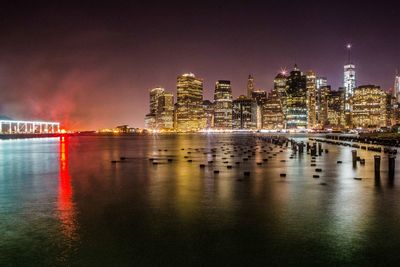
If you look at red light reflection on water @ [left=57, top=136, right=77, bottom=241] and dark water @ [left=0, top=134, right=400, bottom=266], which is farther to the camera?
red light reflection on water @ [left=57, top=136, right=77, bottom=241]

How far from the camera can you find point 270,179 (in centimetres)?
2320

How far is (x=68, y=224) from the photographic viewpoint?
1207cm

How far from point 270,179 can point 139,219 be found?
11.8 meters

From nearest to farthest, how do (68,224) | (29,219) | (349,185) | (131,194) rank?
(68,224) < (29,219) < (131,194) < (349,185)

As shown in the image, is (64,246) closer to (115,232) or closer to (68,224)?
(115,232)

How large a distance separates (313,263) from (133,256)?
3.59 metres

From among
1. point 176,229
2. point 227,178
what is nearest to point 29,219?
point 176,229

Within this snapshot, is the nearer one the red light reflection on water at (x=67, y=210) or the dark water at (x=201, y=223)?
the dark water at (x=201, y=223)

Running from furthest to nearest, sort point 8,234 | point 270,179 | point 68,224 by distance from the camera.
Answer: point 270,179, point 68,224, point 8,234

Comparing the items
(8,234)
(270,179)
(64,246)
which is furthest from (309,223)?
(270,179)

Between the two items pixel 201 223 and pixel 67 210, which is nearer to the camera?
pixel 201 223

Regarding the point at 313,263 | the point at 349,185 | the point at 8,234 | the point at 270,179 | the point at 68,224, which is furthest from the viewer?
the point at 270,179

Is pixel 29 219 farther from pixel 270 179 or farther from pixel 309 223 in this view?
pixel 270 179

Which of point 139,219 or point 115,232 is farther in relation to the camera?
point 139,219
